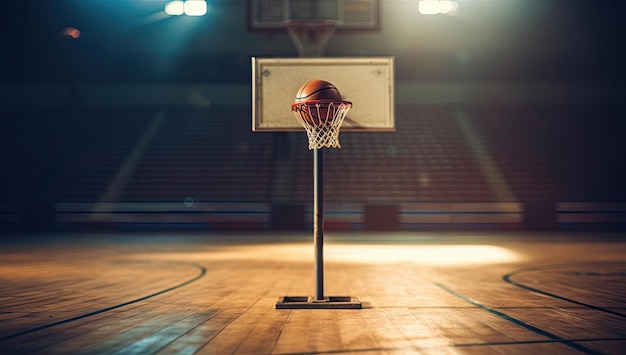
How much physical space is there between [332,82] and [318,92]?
602 mm

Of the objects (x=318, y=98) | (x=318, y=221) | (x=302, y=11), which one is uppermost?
(x=302, y=11)

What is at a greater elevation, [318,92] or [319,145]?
[318,92]

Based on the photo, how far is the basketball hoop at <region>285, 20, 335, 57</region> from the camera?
12484 mm

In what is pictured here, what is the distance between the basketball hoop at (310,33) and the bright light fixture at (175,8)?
7293mm

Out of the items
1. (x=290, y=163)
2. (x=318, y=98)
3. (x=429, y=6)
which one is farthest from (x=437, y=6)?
(x=318, y=98)

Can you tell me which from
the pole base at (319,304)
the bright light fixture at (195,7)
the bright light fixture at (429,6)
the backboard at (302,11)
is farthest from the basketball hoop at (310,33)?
the pole base at (319,304)

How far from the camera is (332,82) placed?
5.86 m

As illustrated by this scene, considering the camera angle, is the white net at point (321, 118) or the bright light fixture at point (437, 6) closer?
the white net at point (321, 118)

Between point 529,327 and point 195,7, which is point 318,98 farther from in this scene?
point 195,7

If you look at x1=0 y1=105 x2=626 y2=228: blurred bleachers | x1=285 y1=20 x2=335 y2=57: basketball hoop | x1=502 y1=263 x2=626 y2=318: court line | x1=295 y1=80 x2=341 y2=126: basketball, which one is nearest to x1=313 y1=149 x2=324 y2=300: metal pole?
x1=295 y1=80 x2=341 y2=126: basketball

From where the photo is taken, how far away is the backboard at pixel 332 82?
5.77 m

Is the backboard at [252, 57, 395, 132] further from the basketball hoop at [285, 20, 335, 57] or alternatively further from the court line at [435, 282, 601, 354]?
the basketball hoop at [285, 20, 335, 57]

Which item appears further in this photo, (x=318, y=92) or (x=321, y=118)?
(x=321, y=118)

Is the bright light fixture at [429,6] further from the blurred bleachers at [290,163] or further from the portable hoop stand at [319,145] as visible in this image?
the portable hoop stand at [319,145]
